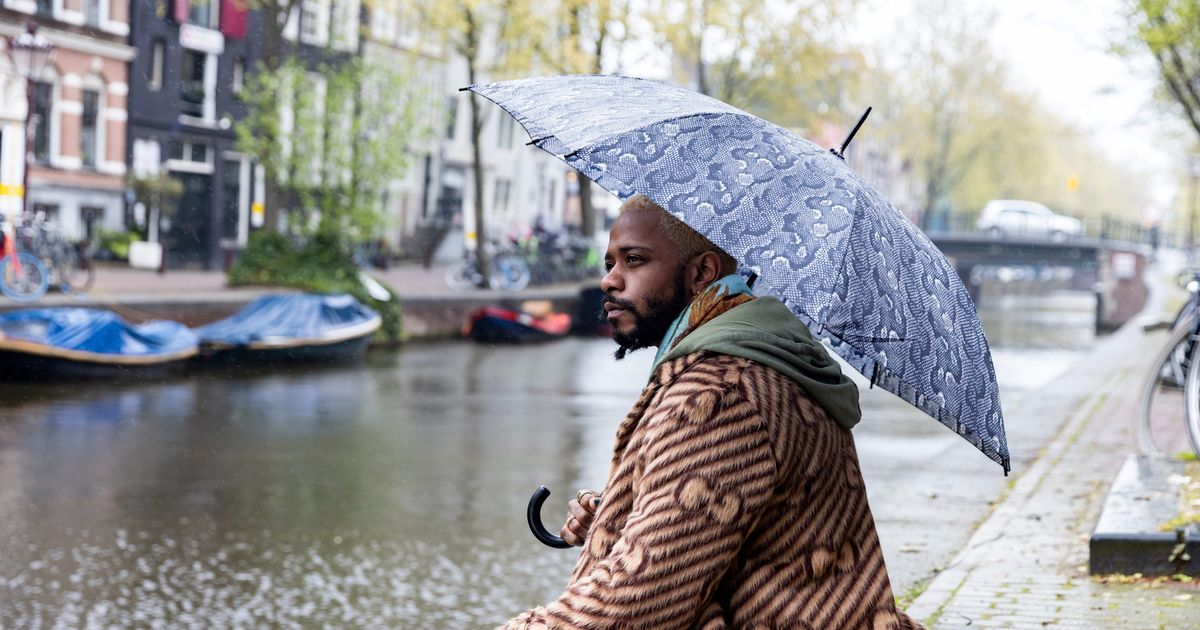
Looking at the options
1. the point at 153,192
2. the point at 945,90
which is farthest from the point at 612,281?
the point at 945,90

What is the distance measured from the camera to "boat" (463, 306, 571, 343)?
2552 centimetres

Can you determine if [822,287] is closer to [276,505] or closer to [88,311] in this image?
[276,505]

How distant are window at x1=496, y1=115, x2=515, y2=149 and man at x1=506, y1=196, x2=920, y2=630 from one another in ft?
157

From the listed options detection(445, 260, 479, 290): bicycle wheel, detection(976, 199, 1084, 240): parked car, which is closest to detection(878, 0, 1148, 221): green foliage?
detection(976, 199, 1084, 240): parked car

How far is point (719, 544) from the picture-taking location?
6.46ft

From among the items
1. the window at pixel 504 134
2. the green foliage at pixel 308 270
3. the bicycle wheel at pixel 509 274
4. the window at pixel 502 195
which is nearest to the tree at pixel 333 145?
the green foliage at pixel 308 270

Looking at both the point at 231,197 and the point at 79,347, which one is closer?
the point at 79,347

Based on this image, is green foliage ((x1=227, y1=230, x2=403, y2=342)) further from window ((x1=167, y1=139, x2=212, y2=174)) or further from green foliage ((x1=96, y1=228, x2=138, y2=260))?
window ((x1=167, y1=139, x2=212, y2=174))

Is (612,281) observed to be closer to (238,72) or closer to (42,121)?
(42,121)

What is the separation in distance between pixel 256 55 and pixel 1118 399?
27994 mm

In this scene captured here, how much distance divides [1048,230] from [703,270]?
175 feet

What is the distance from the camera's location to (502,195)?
167 ft

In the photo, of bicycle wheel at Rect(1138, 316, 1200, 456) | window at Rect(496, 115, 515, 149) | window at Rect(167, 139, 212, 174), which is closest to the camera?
bicycle wheel at Rect(1138, 316, 1200, 456)

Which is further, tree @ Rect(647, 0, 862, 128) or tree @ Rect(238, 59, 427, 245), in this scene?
tree @ Rect(647, 0, 862, 128)
